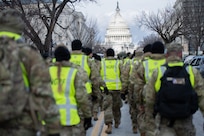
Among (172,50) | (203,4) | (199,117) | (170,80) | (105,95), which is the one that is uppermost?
(203,4)

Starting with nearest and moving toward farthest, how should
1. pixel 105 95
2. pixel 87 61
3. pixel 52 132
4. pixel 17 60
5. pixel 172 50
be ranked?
pixel 17 60 → pixel 52 132 → pixel 172 50 → pixel 87 61 → pixel 105 95

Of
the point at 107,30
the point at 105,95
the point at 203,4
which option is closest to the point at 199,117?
the point at 105,95

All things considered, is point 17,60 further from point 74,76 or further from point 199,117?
point 199,117

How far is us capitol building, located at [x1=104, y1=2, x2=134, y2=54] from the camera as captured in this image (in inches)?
5881

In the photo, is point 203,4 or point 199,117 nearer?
point 199,117

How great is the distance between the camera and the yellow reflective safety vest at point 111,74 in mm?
11023

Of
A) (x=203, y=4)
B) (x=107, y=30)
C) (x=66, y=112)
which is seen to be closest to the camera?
(x=66, y=112)

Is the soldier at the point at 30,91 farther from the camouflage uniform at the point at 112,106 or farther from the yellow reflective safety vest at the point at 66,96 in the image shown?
the camouflage uniform at the point at 112,106

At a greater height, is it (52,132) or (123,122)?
(52,132)

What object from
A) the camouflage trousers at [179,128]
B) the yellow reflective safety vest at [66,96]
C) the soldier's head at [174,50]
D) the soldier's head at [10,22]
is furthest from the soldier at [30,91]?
the soldier's head at [174,50]

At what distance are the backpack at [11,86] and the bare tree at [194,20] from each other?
→ 41667 mm

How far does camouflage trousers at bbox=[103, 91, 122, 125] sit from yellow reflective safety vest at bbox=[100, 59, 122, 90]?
0.20 metres

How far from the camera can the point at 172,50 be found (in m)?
5.80

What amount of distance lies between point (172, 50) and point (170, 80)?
53cm
